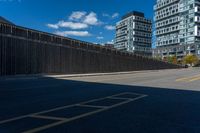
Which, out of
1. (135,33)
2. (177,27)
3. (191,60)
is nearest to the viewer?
Answer: (191,60)

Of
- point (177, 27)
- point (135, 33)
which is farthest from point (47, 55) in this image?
point (135, 33)

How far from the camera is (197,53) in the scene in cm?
13962

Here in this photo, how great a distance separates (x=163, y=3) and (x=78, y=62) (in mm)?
143126

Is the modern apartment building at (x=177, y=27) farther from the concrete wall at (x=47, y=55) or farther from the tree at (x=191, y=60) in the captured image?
the concrete wall at (x=47, y=55)

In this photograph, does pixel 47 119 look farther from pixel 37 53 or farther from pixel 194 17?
pixel 194 17

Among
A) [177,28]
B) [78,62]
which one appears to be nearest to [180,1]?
[177,28]

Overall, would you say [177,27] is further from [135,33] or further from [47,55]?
[47,55]

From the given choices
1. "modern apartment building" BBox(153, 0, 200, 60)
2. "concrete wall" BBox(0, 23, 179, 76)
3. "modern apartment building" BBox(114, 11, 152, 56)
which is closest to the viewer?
"concrete wall" BBox(0, 23, 179, 76)

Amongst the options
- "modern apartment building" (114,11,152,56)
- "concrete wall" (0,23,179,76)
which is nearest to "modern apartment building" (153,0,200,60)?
"modern apartment building" (114,11,152,56)

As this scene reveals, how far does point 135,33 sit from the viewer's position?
17550 centimetres

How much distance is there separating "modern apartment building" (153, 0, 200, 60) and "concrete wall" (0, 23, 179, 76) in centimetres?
10765

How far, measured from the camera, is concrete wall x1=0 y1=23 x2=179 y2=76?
84.4ft

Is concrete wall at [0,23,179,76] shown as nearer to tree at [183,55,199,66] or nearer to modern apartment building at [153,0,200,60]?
tree at [183,55,199,66]

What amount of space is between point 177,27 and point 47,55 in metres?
136
